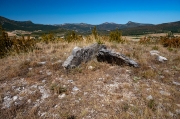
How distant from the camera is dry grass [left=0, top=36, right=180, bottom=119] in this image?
339 cm

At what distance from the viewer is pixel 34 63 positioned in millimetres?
6383

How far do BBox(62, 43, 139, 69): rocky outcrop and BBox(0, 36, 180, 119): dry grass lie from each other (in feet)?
0.98

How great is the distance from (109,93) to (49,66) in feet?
11.1

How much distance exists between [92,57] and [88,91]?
2.81m

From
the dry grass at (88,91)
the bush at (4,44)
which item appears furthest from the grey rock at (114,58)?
the bush at (4,44)

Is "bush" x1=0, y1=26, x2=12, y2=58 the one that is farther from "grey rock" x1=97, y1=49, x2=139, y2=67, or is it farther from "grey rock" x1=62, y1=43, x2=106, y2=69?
"grey rock" x1=97, y1=49, x2=139, y2=67

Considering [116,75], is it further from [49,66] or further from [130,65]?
[49,66]

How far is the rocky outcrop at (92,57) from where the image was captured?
19.3ft

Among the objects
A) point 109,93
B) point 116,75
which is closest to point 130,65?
point 116,75

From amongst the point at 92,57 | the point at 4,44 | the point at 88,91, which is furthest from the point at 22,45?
the point at 88,91

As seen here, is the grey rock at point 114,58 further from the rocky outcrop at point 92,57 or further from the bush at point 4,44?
the bush at point 4,44

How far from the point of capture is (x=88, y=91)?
4.30m

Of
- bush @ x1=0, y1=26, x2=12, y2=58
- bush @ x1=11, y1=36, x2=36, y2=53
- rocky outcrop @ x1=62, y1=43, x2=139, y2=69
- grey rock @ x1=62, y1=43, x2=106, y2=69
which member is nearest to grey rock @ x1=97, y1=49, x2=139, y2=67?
rocky outcrop @ x1=62, y1=43, x2=139, y2=69

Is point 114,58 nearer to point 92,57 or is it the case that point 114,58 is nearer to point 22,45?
point 92,57
